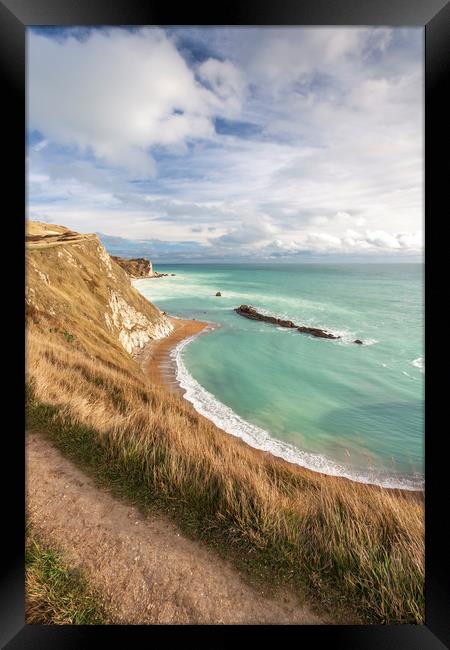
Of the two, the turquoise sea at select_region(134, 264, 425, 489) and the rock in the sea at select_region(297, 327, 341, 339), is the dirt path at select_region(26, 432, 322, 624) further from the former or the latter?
the rock in the sea at select_region(297, 327, 341, 339)

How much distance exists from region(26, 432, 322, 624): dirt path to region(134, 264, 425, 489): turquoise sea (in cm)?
227

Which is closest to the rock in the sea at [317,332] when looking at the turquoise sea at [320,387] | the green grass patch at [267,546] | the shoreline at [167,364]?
the turquoise sea at [320,387]

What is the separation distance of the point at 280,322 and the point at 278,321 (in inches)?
16.7

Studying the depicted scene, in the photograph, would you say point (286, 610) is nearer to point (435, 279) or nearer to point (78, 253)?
point (435, 279)

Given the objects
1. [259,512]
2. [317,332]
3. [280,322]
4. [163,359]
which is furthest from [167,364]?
[280,322]

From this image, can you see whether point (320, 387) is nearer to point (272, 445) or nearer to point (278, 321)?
point (272, 445)

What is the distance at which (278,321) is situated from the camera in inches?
1313

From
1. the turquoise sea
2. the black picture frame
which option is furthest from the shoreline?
the black picture frame

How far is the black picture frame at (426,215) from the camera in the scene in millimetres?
1553

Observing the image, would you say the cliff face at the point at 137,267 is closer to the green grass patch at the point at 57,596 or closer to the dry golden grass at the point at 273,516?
the dry golden grass at the point at 273,516

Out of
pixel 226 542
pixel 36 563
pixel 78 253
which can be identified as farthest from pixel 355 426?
pixel 78 253

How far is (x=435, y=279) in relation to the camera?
1713 millimetres

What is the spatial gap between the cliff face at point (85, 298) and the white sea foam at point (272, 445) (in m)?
4.58

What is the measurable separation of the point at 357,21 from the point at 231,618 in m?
3.77
